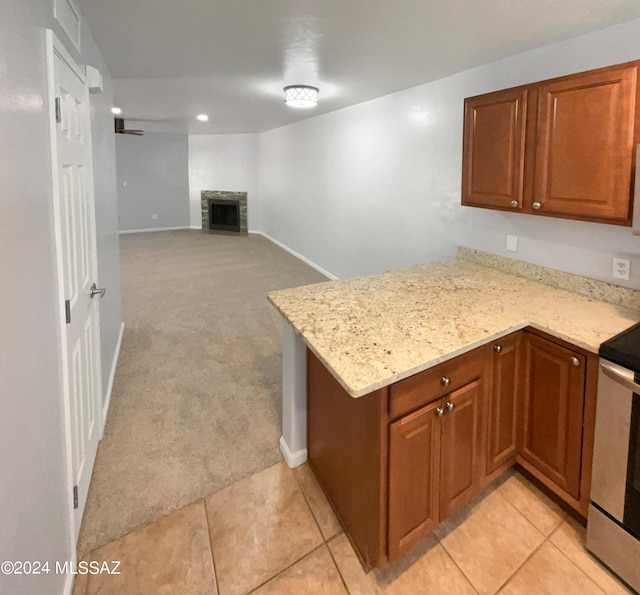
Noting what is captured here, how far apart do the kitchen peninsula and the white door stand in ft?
2.98

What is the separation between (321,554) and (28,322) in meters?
1.43

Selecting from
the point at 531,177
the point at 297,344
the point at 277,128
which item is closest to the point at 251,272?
the point at 277,128

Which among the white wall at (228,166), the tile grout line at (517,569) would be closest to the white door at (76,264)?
the tile grout line at (517,569)

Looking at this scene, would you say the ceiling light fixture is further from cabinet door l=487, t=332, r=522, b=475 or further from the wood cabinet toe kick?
cabinet door l=487, t=332, r=522, b=475

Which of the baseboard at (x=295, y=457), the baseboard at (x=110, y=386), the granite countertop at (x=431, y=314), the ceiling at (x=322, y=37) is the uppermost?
the ceiling at (x=322, y=37)

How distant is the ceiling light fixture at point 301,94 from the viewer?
11.6 ft

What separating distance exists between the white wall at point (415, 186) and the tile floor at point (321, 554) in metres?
1.35

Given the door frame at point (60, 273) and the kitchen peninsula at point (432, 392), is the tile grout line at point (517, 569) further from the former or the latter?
the door frame at point (60, 273)

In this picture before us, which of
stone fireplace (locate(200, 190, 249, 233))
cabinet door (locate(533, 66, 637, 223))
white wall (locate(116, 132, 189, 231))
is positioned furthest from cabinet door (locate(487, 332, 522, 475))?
white wall (locate(116, 132, 189, 231))

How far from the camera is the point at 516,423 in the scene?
1.95m

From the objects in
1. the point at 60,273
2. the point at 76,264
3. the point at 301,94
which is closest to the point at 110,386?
the point at 76,264

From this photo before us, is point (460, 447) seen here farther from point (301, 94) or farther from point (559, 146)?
point (301, 94)

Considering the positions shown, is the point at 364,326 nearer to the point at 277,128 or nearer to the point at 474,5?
the point at 474,5

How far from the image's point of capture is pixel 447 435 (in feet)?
5.32
